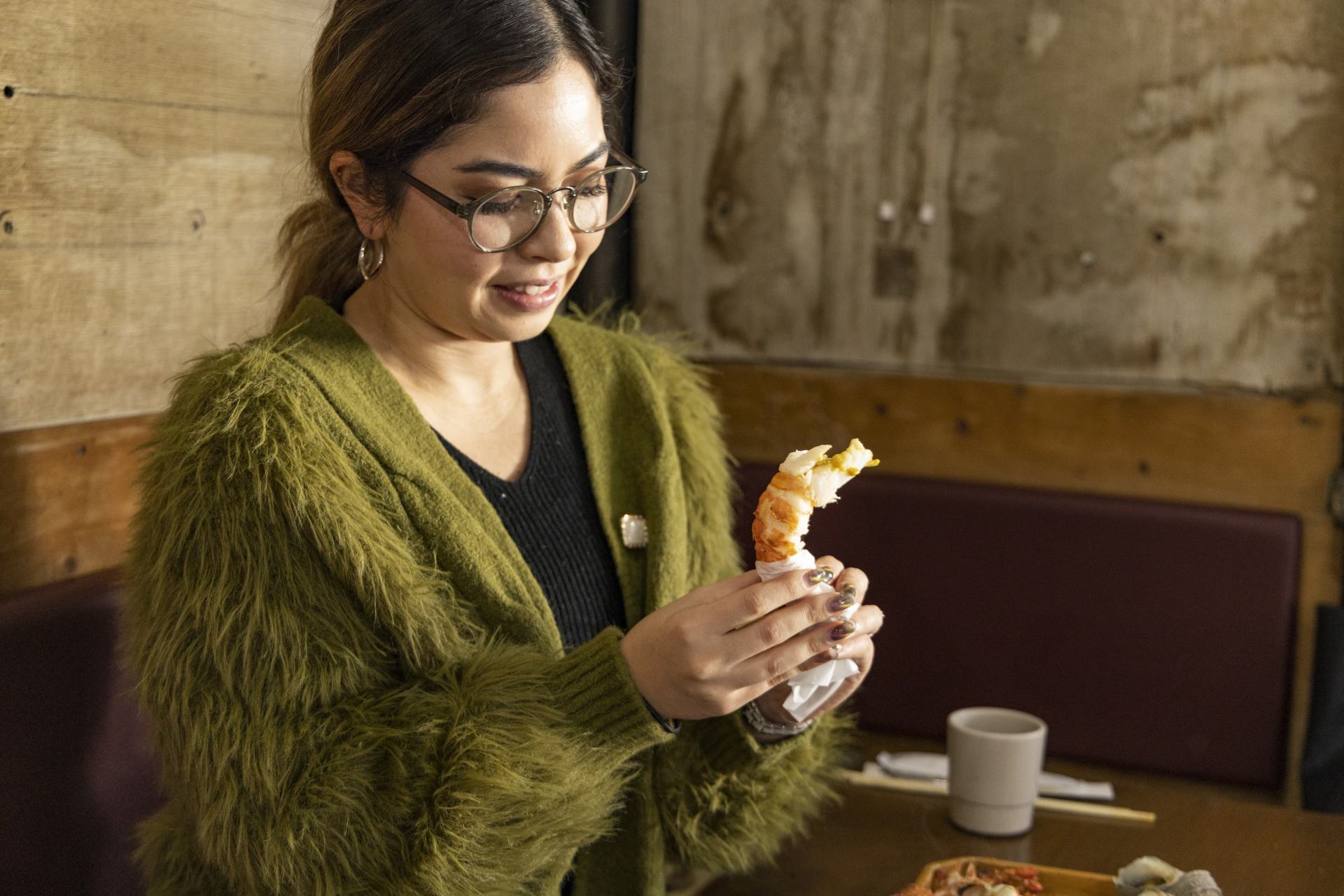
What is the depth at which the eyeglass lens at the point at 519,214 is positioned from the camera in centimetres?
124

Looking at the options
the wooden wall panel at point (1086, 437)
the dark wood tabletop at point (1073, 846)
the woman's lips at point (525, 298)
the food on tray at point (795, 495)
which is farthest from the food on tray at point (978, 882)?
the wooden wall panel at point (1086, 437)

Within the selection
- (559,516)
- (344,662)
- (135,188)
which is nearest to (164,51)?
(135,188)

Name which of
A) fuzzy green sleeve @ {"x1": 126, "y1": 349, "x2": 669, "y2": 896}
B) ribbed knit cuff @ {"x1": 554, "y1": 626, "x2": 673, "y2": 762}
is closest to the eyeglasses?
fuzzy green sleeve @ {"x1": 126, "y1": 349, "x2": 669, "y2": 896}

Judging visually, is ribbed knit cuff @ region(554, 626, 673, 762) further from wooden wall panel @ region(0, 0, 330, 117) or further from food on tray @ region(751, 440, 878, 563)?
wooden wall panel @ region(0, 0, 330, 117)

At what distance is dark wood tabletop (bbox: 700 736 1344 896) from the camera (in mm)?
1268

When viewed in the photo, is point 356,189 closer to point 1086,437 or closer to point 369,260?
point 369,260

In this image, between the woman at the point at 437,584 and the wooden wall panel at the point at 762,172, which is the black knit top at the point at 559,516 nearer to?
the woman at the point at 437,584

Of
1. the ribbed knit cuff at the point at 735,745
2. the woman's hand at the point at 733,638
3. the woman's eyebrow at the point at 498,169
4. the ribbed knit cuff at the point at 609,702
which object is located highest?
the woman's eyebrow at the point at 498,169

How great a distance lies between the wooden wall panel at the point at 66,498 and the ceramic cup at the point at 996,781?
970 millimetres

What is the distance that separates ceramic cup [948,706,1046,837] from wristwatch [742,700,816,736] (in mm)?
170

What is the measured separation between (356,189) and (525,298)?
0.21m

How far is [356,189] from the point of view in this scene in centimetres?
133

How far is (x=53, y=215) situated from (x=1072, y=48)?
1.59 metres

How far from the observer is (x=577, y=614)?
1441mm
